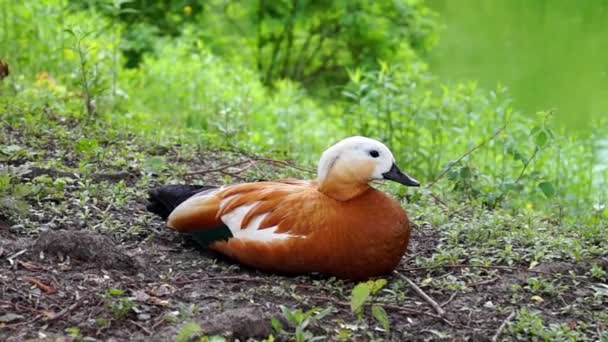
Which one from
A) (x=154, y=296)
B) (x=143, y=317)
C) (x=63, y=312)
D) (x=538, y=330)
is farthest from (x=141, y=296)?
(x=538, y=330)

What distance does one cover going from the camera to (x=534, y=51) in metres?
15.3

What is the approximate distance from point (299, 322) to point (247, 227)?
33.2 inches

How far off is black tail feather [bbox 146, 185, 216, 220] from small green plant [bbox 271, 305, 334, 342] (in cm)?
113

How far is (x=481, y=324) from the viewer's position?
353cm

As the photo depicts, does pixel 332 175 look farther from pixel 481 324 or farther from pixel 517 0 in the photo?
pixel 517 0

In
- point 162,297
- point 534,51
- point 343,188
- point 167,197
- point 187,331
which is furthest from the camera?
point 534,51

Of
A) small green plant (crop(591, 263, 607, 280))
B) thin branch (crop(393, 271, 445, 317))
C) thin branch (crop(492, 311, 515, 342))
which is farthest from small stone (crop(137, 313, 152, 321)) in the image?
small green plant (crop(591, 263, 607, 280))

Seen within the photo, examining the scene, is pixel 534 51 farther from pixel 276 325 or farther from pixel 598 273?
pixel 276 325

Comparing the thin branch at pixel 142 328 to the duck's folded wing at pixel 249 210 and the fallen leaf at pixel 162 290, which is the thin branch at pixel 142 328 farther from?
the duck's folded wing at pixel 249 210

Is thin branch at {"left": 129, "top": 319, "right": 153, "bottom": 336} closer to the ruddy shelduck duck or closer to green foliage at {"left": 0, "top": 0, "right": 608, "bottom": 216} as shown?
the ruddy shelduck duck

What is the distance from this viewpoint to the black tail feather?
4246 mm

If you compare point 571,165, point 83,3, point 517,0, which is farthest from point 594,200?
point 517,0

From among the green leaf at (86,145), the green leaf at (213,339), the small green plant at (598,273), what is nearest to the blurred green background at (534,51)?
the small green plant at (598,273)

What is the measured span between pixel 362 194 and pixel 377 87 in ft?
11.3
